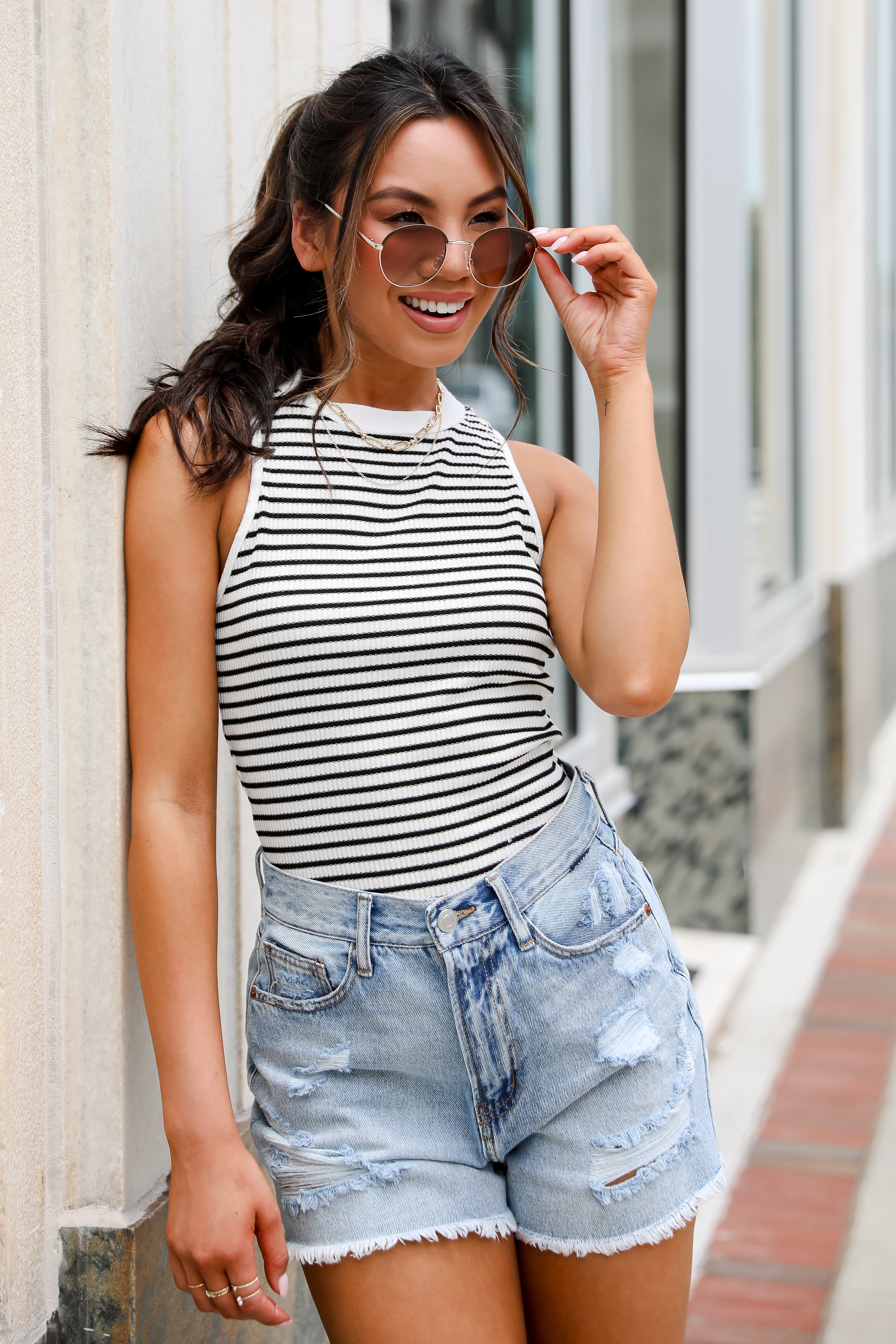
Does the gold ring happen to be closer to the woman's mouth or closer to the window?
the woman's mouth

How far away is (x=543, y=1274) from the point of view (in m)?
1.54

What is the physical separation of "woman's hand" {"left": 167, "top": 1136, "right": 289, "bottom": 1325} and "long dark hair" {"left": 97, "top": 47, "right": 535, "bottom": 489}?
0.69 metres

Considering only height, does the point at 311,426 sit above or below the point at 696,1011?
above

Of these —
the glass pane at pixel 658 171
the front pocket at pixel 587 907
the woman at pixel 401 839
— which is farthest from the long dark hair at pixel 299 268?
the glass pane at pixel 658 171

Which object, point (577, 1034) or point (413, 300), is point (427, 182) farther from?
point (577, 1034)

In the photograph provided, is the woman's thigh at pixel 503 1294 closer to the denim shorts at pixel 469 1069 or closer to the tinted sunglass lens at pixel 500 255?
the denim shorts at pixel 469 1069

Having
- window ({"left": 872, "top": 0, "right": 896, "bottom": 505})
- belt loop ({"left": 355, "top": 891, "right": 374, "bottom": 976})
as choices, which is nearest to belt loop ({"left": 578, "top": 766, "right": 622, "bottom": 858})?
belt loop ({"left": 355, "top": 891, "right": 374, "bottom": 976})

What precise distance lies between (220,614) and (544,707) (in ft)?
1.28

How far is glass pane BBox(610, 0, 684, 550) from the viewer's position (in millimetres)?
5109

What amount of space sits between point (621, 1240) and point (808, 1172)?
7.64 feet

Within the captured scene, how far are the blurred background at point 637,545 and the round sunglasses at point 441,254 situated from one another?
337mm

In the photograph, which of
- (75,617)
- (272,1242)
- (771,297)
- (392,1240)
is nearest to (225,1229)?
(272,1242)

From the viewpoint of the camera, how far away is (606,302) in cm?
170

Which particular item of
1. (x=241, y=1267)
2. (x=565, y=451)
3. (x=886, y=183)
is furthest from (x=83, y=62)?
(x=886, y=183)
